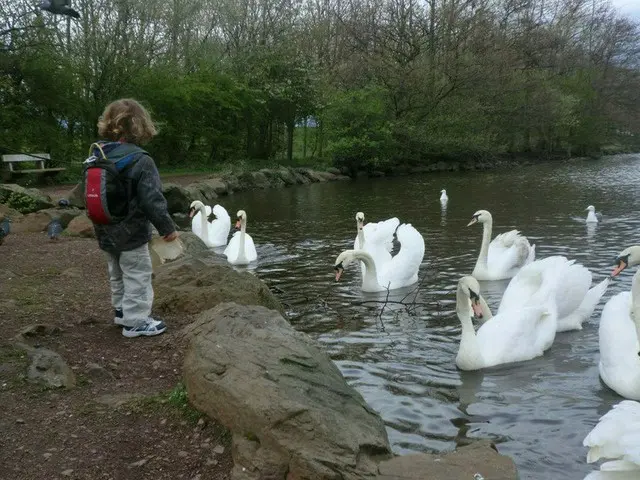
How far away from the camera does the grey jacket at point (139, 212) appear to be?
4.55 m

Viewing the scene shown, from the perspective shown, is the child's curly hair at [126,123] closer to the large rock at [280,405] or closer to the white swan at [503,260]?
the large rock at [280,405]

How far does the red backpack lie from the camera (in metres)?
4.48

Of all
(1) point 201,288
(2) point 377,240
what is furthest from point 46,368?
(2) point 377,240

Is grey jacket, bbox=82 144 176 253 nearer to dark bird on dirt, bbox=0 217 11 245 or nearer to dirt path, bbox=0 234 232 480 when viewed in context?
dirt path, bbox=0 234 232 480

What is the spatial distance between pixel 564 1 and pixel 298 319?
48.8m

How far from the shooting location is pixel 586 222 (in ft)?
48.4

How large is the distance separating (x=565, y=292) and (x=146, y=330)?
170 inches

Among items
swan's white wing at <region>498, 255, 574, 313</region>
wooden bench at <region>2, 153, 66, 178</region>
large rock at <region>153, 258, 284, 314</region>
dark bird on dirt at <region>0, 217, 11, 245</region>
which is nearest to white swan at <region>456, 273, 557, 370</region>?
swan's white wing at <region>498, 255, 574, 313</region>

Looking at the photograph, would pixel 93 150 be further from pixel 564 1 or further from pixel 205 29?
pixel 564 1

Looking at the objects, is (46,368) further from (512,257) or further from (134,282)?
(512,257)

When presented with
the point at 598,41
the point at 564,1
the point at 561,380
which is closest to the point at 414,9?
the point at 564,1

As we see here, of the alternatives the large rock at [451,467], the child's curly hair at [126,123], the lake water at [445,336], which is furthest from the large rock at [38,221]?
the large rock at [451,467]

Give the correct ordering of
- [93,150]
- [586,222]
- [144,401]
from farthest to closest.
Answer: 1. [586,222]
2. [93,150]
3. [144,401]

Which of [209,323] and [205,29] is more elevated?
[205,29]
